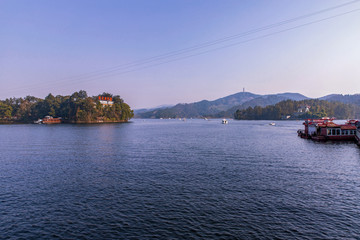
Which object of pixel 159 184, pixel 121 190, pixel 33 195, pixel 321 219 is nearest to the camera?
pixel 321 219

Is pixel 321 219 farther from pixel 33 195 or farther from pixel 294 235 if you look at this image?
pixel 33 195

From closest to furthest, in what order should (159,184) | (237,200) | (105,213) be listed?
(105,213) → (237,200) → (159,184)

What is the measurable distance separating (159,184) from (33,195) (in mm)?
14362

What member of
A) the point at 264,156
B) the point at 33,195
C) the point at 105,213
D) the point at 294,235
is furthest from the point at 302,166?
the point at 33,195

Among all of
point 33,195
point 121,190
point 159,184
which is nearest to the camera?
point 33,195

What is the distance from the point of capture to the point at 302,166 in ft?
123

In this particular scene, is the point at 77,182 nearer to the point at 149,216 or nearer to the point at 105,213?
the point at 105,213

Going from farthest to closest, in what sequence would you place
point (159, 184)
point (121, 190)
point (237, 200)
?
point (159, 184) < point (121, 190) < point (237, 200)

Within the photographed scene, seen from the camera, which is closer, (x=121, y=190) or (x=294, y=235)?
(x=294, y=235)

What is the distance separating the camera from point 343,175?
104 ft

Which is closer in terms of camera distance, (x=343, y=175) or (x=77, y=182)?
(x=77, y=182)

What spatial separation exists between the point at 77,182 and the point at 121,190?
762 cm

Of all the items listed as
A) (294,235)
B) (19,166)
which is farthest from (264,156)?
(19,166)

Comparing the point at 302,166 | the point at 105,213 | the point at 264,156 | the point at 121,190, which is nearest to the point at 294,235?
the point at 105,213
